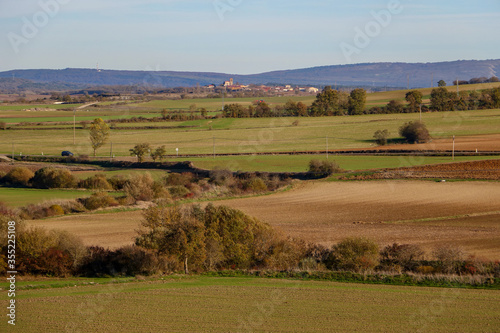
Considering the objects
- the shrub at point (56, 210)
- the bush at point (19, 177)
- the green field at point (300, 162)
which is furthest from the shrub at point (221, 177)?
the bush at point (19, 177)

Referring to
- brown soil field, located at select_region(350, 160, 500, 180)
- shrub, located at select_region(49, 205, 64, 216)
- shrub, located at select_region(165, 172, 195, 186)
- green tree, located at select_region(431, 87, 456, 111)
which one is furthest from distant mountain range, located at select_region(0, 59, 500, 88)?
shrub, located at select_region(49, 205, 64, 216)

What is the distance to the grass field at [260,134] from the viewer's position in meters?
59.2

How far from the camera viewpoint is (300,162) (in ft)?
157

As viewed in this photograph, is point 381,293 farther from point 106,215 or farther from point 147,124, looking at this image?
point 147,124

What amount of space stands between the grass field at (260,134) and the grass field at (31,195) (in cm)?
1848

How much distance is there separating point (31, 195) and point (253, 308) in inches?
1011

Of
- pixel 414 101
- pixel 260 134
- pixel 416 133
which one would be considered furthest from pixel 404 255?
pixel 414 101

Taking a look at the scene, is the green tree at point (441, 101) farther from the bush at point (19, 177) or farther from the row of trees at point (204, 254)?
the row of trees at point (204, 254)

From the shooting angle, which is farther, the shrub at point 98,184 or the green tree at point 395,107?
the green tree at point 395,107

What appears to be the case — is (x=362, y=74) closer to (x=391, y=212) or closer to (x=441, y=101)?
(x=441, y=101)

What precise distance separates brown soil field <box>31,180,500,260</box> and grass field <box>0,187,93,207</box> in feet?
20.4

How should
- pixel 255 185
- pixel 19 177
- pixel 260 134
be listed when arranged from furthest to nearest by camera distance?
pixel 260 134 < pixel 19 177 < pixel 255 185

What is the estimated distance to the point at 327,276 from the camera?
1673cm

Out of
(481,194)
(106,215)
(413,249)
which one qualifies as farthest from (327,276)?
(481,194)
